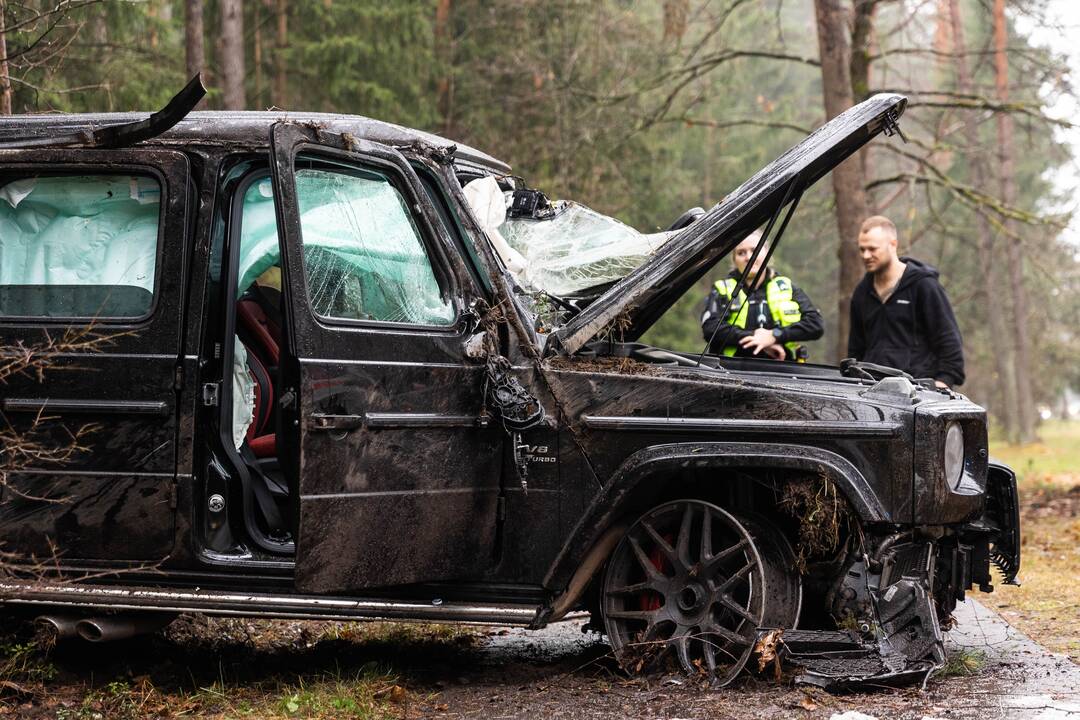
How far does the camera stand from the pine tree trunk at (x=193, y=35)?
11125 mm

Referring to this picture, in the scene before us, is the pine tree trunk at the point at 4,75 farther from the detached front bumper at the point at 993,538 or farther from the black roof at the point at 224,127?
the detached front bumper at the point at 993,538

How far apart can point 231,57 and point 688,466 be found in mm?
9138

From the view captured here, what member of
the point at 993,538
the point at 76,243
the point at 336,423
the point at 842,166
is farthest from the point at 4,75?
the point at 842,166

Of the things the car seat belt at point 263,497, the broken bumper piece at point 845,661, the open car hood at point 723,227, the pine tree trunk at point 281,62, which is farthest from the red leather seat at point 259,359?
the pine tree trunk at point 281,62

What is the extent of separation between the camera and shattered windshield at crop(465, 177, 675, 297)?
206 inches

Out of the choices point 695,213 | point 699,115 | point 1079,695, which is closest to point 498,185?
point 695,213

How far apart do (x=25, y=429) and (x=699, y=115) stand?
82.9ft

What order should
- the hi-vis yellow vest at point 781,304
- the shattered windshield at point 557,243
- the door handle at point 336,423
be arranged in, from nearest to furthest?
1. the door handle at point 336,423
2. the shattered windshield at point 557,243
3. the hi-vis yellow vest at point 781,304

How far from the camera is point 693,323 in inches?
1058

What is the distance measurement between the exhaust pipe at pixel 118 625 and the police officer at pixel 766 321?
3475mm

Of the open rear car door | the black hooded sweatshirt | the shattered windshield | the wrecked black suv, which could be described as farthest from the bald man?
the open rear car door

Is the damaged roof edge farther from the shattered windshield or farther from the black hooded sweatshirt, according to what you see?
the black hooded sweatshirt

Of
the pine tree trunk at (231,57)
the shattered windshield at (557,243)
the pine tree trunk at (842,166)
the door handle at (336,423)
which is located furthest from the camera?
the pine tree trunk at (231,57)

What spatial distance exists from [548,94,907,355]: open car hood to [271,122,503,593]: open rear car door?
1.71 feet
